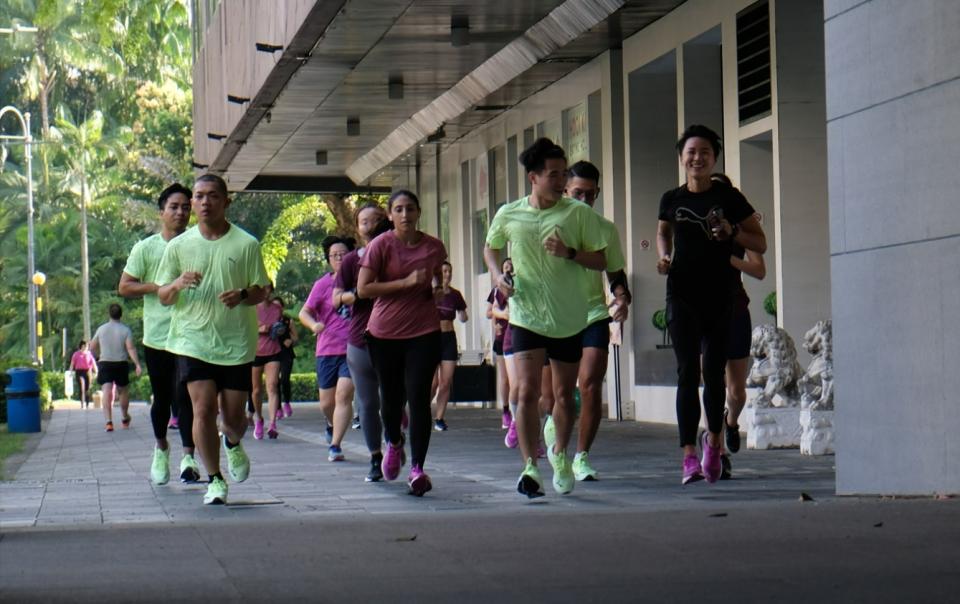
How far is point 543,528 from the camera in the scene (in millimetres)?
7836

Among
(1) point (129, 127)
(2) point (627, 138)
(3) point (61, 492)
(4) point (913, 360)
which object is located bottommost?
(3) point (61, 492)

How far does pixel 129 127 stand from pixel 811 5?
221 ft

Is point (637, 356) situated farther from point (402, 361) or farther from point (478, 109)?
point (402, 361)

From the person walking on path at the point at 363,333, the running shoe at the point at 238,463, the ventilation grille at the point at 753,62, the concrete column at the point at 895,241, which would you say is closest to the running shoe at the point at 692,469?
the concrete column at the point at 895,241

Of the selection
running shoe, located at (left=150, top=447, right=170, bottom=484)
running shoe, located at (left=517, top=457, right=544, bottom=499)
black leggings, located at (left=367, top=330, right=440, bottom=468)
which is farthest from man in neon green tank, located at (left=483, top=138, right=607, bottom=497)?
running shoe, located at (left=150, top=447, right=170, bottom=484)

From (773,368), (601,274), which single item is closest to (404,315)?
(601,274)

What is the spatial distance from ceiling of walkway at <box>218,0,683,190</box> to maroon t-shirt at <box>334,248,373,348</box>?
501 centimetres

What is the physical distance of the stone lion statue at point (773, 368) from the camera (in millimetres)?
14852

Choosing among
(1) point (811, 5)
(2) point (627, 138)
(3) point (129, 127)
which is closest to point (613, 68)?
(2) point (627, 138)

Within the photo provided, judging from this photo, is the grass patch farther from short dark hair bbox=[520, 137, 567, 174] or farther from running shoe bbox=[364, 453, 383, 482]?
short dark hair bbox=[520, 137, 567, 174]

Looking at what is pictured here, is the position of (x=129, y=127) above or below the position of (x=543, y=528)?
above

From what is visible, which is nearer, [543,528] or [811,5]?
[543,528]

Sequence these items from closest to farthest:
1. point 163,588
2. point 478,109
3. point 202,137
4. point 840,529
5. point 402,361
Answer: point 163,588, point 840,529, point 402,361, point 478,109, point 202,137

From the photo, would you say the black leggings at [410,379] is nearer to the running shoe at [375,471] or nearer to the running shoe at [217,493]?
the running shoe at [375,471]
